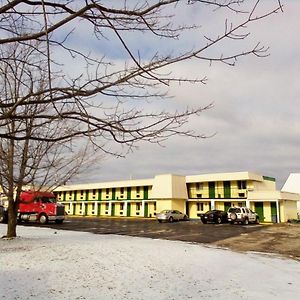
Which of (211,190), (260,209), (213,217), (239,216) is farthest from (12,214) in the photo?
(211,190)

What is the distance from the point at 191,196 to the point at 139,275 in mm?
46822

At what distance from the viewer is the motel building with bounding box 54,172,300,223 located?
47531mm

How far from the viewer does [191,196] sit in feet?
182

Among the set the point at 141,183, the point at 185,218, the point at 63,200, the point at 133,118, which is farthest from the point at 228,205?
the point at 133,118

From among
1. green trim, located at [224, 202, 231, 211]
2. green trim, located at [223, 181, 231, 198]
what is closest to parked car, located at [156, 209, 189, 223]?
green trim, located at [224, 202, 231, 211]

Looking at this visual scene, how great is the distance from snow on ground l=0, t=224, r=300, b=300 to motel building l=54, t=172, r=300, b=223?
1412 inches

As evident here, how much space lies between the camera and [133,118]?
15.3ft

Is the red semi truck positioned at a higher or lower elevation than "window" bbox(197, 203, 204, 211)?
lower

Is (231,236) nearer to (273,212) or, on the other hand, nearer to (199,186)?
(273,212)

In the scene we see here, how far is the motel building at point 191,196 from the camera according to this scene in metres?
47.5

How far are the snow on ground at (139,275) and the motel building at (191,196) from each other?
35.9 meters

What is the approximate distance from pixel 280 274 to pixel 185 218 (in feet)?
126

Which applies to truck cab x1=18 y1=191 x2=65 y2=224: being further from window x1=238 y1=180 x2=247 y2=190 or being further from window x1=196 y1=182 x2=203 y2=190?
window x1=238 y1=180 x2=247 y2=190

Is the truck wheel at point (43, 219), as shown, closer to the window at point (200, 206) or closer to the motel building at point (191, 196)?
the motel building at point (191, 196)
